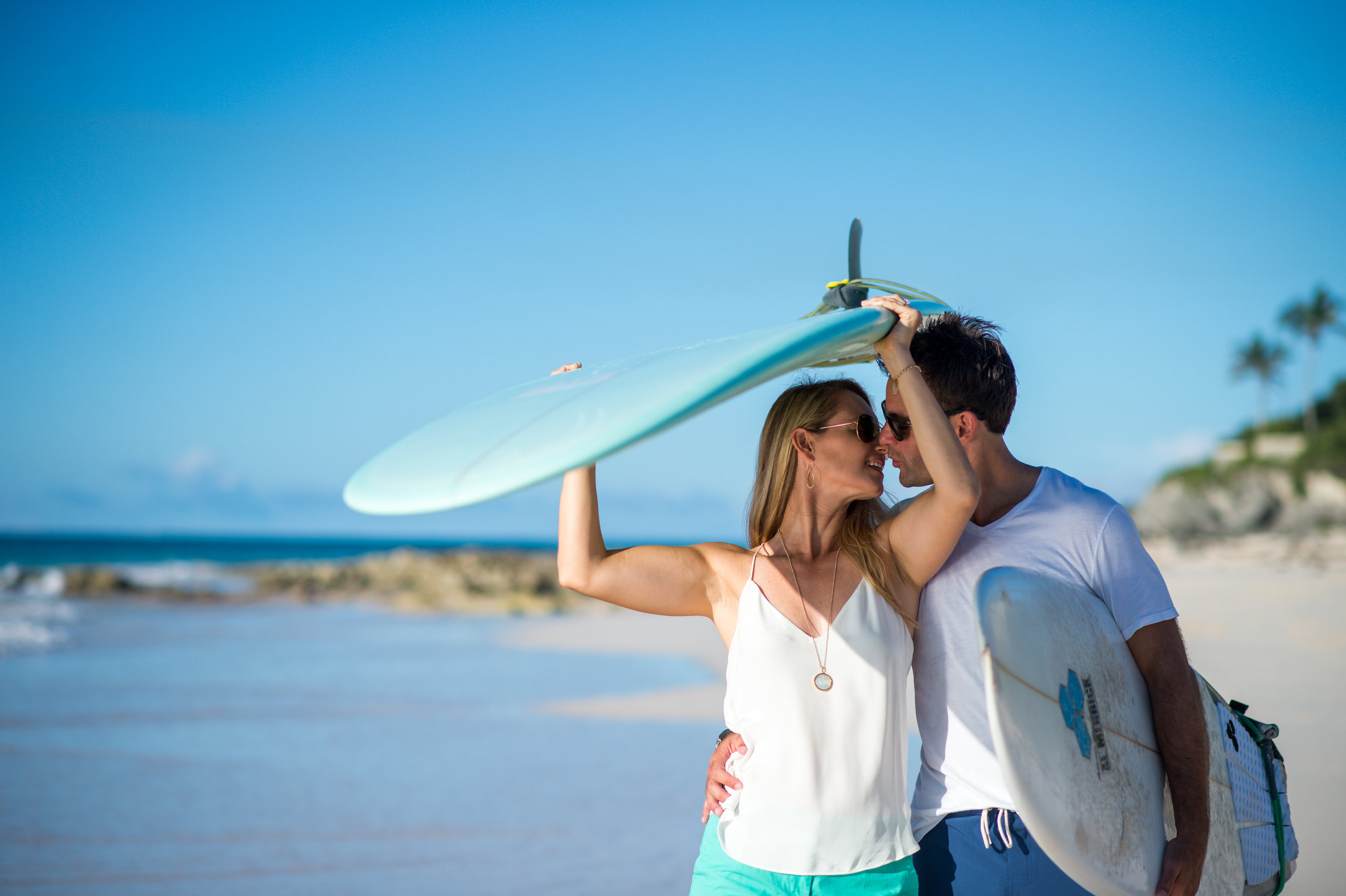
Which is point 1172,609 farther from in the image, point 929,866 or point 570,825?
point 570,825

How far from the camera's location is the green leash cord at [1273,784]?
2113mm

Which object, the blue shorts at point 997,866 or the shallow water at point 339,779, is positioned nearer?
the blue shorts at point 997,866

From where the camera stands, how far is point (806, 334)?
5.30 feet

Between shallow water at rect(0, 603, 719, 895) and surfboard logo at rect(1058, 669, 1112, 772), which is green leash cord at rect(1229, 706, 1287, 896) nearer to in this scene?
surfboard logo at rect(1058, 669, 1112, 772)

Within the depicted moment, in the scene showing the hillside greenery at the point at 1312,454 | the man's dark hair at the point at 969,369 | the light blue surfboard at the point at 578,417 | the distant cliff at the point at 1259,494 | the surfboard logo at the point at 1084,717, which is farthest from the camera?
the hillside greenery at the point at 1312,454

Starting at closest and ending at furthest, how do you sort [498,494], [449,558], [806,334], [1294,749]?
[498,494] < [806,334] < [1294,749] < [449,558]

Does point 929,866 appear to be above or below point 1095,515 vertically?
below

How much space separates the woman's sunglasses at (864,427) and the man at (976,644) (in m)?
0.06

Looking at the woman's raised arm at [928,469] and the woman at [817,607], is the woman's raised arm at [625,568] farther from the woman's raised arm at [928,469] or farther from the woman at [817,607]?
the woman's raised arm at [928,469]

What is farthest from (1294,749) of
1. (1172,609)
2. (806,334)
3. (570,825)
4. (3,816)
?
(3,816)

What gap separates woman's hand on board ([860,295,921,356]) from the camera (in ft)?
6.18

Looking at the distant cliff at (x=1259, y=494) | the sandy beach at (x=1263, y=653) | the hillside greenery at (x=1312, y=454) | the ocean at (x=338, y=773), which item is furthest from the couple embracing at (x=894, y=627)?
the hillside greenery at (x=1312, y=454)

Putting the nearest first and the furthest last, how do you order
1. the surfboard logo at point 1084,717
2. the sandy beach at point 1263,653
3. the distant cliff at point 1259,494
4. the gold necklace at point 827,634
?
the surfboard logo at point 1084,717
the gold necklace at point 827,634
the sandy beach at point 1263,653
the distant cliff at point 1259,494

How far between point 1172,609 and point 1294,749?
4743mm
